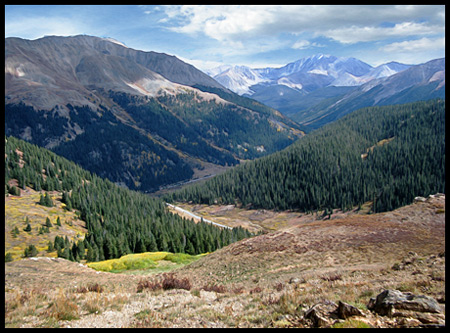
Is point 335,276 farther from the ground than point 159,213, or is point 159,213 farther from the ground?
point 335,276

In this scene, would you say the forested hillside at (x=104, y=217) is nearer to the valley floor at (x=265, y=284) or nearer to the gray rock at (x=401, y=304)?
the valley floor at (x=265, y=284)

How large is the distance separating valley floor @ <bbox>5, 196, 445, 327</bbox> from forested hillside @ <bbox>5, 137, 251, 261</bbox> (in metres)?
40.7

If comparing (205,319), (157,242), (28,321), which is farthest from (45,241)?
(205,319)

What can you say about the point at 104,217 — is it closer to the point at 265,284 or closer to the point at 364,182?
the point at 265,284

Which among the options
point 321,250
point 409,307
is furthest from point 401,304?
point 321,250

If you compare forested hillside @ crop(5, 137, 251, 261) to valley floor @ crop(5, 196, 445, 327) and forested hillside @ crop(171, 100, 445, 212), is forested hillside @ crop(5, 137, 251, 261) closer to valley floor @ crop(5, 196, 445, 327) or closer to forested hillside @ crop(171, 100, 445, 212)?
valley floor @ crop(5, 196, 445, 327)

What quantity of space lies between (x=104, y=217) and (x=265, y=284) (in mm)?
98498

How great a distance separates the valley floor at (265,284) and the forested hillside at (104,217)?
133ft

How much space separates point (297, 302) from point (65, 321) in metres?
12.5

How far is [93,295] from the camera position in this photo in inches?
779

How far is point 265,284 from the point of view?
1035 inches

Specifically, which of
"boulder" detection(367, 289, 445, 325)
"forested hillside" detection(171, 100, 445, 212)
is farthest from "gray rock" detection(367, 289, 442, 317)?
"forested hillside" detection(171, 100, 445, 212)

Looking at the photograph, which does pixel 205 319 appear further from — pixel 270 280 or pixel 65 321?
pixel 270 280

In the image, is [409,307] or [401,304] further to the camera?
[401,304]
